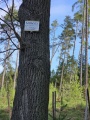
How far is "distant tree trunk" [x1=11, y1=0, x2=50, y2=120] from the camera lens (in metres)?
3.56

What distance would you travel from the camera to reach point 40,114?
11.6ft

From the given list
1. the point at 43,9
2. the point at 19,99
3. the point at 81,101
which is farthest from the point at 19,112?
the point at 81,101

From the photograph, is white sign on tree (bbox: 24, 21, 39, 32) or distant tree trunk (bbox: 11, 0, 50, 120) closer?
distant tree trunk (bbox: 11, 0, 50, 120)

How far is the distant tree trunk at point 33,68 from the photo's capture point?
11.7 feet

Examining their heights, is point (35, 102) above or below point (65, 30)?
below

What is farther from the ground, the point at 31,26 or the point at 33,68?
the point at 31,26

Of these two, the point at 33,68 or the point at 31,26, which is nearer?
the point at 33,68

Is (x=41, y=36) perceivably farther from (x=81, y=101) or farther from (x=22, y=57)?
(x=81, y=101)

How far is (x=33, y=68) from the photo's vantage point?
3.67m

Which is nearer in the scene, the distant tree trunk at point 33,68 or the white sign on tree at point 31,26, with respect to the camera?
the distant tree trunk at point 33,68

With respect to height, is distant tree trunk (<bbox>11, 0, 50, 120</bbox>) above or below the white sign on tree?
below

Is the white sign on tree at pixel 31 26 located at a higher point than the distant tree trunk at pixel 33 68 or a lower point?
higher

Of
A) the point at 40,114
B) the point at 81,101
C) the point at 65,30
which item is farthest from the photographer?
the point at 65,30

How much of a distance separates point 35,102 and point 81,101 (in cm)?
1108
